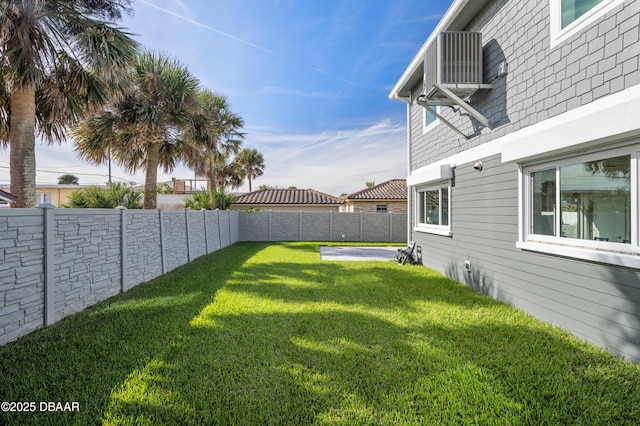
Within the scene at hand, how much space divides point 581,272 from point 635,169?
1401mm

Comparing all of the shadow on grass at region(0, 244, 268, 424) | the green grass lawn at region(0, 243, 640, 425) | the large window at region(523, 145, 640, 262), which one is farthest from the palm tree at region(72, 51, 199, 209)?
the large window at region(523, 145, 640, 262)

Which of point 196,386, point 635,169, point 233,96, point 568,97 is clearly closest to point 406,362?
point 196,386

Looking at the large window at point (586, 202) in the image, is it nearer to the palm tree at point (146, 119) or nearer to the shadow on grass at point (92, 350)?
the shadow on grass at point (92, 350)

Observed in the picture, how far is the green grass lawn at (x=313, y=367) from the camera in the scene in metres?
2.32

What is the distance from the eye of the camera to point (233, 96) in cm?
1703

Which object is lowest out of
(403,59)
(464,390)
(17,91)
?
(464,390)

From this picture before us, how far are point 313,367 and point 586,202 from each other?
420 cm

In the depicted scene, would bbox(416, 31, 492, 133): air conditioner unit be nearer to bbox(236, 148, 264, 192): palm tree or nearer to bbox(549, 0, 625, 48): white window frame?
bbox(549, 0, 625, 48): white window frame

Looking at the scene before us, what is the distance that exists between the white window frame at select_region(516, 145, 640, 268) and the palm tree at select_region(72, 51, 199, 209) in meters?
10.9

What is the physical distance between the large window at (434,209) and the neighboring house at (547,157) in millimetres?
377

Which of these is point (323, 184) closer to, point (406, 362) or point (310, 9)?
point (310, 9)

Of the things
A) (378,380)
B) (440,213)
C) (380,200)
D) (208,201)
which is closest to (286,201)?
(380,200)

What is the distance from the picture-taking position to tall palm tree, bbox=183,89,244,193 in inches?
457

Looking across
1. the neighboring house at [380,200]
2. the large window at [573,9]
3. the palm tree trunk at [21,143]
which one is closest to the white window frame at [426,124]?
the large window at [573,9]
